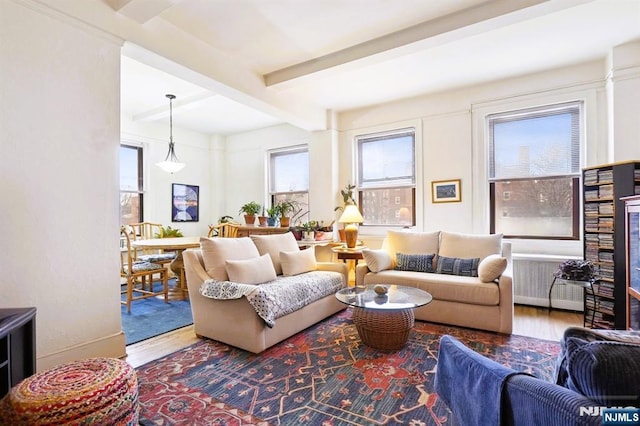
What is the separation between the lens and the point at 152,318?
11.6ft

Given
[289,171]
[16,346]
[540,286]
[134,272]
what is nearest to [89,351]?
[16,346]

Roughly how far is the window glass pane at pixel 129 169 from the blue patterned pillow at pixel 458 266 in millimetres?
5120

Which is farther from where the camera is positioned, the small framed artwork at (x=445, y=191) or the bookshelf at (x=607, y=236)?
the small framed artwork at (x=445, y=191)

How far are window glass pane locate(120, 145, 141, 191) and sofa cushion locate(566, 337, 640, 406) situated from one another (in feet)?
20.2

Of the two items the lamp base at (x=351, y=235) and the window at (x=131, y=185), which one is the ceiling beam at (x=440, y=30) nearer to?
the lamp base at (x=351, y=235)

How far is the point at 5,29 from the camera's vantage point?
6.80ft

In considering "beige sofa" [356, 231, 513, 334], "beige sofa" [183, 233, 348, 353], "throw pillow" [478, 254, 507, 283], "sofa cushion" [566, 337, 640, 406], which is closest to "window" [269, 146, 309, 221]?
"beige sofa" [356, 231, 513, 334]

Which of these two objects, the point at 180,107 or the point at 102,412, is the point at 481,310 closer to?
the point at 102,412

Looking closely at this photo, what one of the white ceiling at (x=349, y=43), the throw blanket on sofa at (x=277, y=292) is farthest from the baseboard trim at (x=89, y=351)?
the white ceiling at (x=349, y=43)

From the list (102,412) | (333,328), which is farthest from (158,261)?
(102,412)

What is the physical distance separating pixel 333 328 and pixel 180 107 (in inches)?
155

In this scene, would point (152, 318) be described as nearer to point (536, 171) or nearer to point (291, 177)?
point (291, 177)

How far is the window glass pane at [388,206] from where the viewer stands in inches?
195

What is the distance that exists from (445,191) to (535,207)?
1098mm
